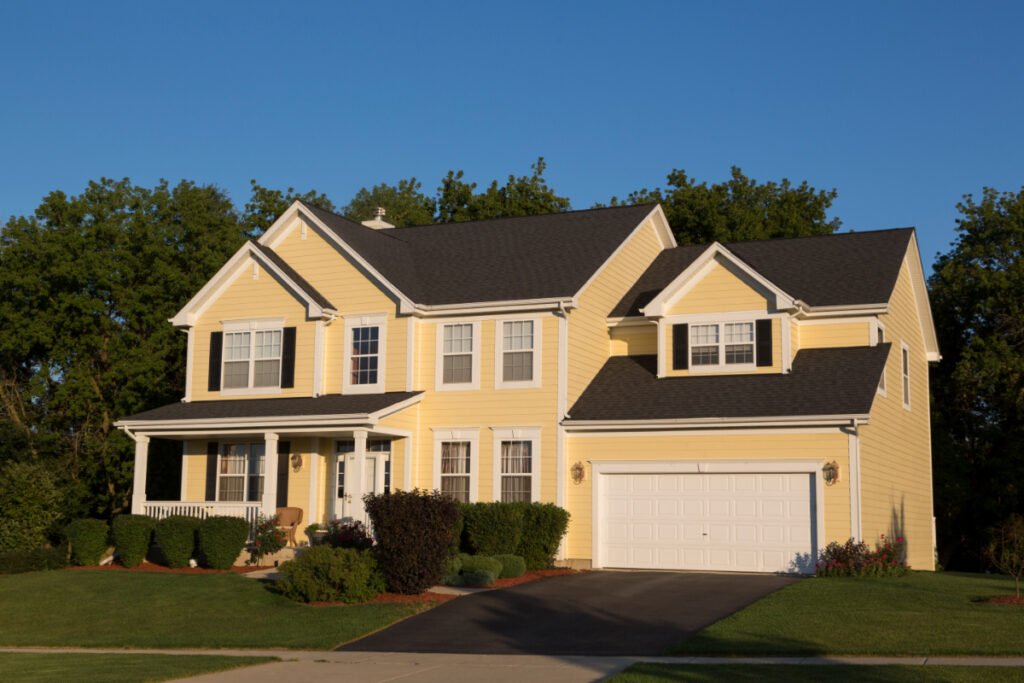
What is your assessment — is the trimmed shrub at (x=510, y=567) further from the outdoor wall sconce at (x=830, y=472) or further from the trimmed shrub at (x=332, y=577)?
the outdoor wall sconce at (x=830, y=472)

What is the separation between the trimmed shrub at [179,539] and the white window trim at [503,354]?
8051 millimetres

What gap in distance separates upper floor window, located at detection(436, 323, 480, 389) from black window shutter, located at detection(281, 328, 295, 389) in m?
3.98

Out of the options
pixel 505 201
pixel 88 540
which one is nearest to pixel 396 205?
pixel 505 201

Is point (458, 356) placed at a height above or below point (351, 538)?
above

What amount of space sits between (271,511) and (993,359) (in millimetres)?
25830

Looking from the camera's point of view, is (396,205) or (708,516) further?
(396,205)

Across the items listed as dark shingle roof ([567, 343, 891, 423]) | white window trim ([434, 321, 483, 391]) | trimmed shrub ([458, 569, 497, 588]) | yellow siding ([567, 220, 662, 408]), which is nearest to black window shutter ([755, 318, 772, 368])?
dark shingle roof ([567, 343, 891, 423])

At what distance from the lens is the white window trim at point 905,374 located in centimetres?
3225

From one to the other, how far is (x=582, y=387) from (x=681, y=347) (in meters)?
2.70

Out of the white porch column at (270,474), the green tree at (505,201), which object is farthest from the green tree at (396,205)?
the white porch column at (270,474)

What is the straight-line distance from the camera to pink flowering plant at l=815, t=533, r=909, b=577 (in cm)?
2570

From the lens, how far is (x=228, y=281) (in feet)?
109

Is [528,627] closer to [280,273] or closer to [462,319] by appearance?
[462,319]

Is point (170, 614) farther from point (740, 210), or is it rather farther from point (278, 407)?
point (740, 210)
